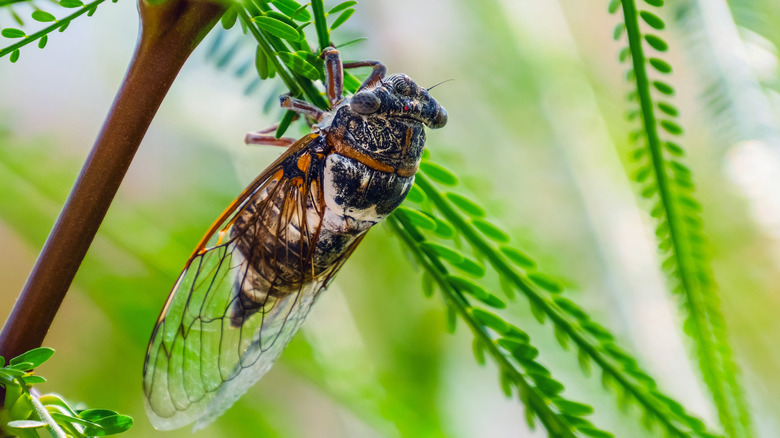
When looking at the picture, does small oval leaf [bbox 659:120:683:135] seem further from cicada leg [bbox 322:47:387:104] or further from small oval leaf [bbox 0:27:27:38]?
small oval leaf [bbox 0:27:27:38]

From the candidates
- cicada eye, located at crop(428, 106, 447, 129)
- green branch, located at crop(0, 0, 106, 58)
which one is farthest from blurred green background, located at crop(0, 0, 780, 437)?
green branch, located at crop(0, 0, 106, 58)

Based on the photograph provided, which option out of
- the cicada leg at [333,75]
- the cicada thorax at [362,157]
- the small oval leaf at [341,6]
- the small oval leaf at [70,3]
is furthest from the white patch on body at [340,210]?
the small oval leaf at [70,3]

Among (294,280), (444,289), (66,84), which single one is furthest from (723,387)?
(66,84)

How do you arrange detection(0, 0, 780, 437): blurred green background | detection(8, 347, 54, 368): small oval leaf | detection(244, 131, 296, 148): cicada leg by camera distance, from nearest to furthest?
detection(8, 347, 54, 368): small oval leaf < detection(244, 131, 296, 148): cicada leg < detection(0, 0, 780, 437): blurred green background

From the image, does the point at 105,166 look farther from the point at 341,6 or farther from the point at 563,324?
the point at 563,324

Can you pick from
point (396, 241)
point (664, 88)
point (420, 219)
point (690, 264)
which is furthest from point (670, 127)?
point (396, 241)

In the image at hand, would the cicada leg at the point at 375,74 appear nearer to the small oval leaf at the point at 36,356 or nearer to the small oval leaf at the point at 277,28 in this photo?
the small oval leaf at the point at 277,28

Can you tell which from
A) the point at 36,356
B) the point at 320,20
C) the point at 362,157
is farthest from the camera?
the point at 362,157
